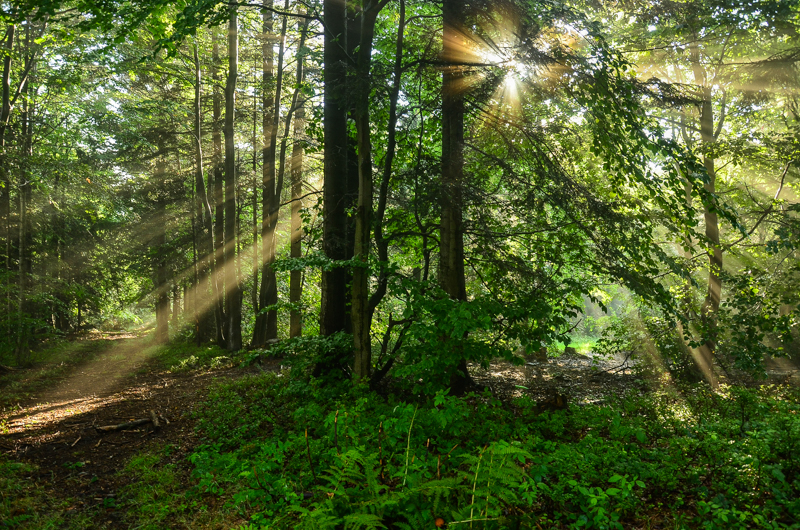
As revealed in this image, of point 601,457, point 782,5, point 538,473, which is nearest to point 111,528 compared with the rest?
point 538,473

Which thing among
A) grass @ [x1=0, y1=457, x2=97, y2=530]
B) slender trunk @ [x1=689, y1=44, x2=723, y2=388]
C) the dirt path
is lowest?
the dirt path

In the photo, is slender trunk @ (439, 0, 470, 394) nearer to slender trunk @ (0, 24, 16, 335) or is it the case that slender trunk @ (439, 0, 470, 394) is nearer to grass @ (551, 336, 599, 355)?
grass @ (551, 336, 599, 355)

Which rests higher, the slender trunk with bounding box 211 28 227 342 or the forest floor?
the slender trunk with bounding box 211 28 227 342

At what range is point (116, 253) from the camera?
1898 centimetres

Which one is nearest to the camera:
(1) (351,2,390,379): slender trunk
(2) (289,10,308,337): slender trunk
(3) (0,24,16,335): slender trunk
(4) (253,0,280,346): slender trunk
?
(1) (351,2,390,379): slender trunk

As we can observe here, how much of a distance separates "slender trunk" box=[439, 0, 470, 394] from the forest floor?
182cm

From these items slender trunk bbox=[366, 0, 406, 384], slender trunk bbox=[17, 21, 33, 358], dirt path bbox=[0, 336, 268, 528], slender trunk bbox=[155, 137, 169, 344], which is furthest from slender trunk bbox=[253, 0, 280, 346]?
slender trunk bbox=[366, 0, 406, 384]

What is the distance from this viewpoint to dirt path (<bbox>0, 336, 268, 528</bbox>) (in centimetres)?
547


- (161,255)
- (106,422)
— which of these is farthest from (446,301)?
Answer: (161,255)

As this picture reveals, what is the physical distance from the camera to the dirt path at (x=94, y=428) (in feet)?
18.0

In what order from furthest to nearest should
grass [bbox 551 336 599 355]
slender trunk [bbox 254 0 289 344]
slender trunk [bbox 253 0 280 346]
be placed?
grass [bbox 551 336 599 355]
slender trunk [bbox 253 0 280 346]
slender trunk [bbox 254 0 289 344]

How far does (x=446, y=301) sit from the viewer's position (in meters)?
5.56

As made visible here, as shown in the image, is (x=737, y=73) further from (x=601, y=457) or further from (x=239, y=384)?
(x=239, y=384)

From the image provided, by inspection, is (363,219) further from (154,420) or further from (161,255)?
(161,255)
